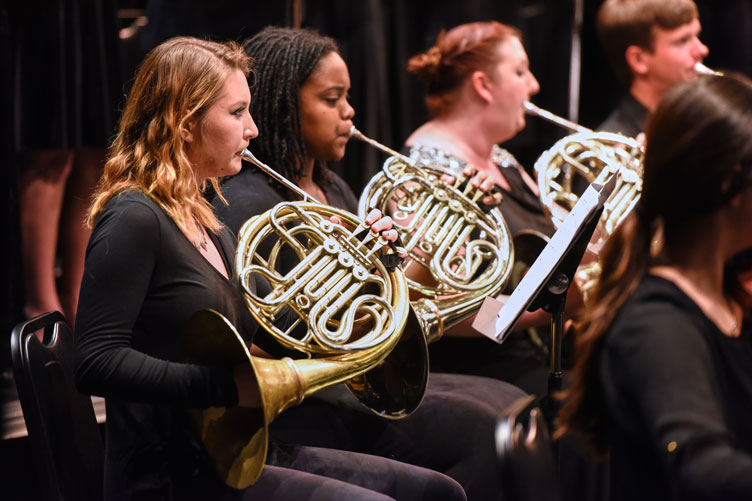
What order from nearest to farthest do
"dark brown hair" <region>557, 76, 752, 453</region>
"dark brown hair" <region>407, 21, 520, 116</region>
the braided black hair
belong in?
"dark brown hair" <region>557, 76, 752, 453</region> → the braided black hair → "dark brown hair" <region>407, 21, 520, 116</region>

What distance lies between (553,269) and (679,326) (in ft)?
1.26

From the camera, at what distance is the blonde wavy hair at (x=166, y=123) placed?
5.23ft

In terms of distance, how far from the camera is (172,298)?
1.52 metres

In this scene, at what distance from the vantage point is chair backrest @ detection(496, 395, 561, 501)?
1.12m

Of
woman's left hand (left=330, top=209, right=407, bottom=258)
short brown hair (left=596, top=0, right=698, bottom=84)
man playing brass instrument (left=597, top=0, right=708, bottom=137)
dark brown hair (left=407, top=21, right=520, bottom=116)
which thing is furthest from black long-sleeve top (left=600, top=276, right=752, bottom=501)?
short brown hair (left=596, top=0, right=698, bottom=84)

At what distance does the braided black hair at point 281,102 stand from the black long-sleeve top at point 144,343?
22.3 inches

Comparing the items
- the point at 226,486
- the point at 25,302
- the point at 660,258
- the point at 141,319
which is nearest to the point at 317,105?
the point at 141,319

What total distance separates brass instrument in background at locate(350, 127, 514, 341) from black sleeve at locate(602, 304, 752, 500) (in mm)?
896

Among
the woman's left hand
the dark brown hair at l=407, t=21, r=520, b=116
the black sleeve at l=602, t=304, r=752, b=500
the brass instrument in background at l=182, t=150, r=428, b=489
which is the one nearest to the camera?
the black sleeve at l=602, t=304, r=752, b=500

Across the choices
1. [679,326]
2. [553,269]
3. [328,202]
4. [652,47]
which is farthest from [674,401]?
[652,47]

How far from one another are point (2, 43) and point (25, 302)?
81 centimetres

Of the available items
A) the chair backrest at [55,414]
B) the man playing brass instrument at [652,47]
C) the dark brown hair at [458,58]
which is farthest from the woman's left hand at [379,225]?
the man playing brass instrument at [652,47]

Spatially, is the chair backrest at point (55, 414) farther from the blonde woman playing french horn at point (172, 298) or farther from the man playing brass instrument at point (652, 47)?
the man playing brass instrument at point (652, 47)

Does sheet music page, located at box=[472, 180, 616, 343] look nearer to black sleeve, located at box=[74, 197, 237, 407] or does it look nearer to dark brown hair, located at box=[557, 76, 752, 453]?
dark brown hair, located at box=[557, 76, 752, 453]
